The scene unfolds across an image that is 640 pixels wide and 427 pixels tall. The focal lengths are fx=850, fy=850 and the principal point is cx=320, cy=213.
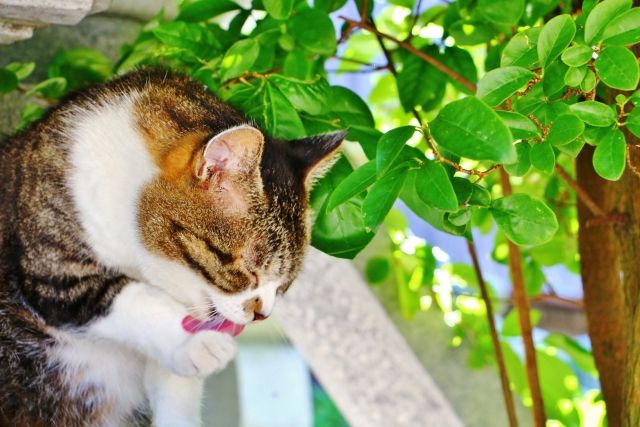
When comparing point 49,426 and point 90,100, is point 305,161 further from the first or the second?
point 49,426

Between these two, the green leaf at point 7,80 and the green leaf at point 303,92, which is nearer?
the green leaf at point 303,92

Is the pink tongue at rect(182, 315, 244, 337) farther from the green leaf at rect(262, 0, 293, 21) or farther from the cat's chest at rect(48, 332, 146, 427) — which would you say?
the green leaf at rect(262, 0, 293, 21)

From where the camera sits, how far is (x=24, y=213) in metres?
1.02

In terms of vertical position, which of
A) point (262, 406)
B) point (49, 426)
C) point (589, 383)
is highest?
point (49, 426)

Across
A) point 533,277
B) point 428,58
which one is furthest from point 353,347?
point 428,58

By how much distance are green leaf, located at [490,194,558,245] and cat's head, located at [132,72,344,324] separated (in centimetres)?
27

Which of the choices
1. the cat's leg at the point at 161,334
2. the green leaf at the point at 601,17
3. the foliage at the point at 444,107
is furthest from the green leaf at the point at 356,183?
the cat's leg at the point at 161,334

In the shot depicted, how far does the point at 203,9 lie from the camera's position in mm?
1062

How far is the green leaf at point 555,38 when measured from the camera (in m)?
0.70

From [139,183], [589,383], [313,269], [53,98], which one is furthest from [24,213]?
[589,383]

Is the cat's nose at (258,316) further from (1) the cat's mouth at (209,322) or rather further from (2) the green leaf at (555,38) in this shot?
(2) the green leaf at (555,38)

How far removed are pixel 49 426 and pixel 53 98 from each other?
0.46m

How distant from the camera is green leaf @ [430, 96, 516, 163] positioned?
618 millimetres

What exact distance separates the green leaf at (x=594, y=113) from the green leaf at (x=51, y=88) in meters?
0.76
